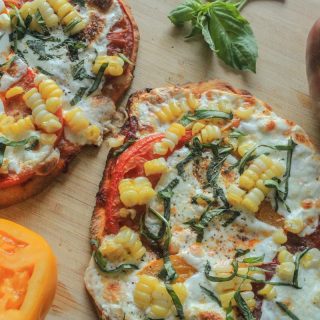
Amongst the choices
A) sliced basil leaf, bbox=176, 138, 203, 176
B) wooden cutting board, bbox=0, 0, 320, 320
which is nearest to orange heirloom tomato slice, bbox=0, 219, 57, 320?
wooden cutting board, bbox=0, 0, 320, 320

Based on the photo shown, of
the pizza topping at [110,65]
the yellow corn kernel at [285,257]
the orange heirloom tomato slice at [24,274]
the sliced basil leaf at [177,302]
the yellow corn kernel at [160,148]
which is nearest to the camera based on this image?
the orange heirloom tomato slice at [24,274]

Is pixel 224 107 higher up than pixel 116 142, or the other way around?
pixel 224 107

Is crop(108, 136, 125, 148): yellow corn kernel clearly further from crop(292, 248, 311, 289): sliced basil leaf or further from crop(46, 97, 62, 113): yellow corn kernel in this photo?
crop(292, 248, 311, 289): sliced basil leaf

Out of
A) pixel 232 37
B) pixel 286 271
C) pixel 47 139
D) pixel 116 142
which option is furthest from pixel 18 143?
pixel 286 271

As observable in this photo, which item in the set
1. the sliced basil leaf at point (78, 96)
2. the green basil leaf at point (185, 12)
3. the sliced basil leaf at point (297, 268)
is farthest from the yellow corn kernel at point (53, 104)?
the sliced basil leaf at point (297, 268)

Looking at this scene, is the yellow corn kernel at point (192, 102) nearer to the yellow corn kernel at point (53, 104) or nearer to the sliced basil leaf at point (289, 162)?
the sliced basil leaf at point (289, 162)

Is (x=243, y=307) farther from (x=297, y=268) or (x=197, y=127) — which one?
(x=197, y=127)
